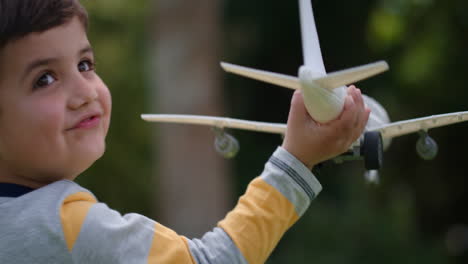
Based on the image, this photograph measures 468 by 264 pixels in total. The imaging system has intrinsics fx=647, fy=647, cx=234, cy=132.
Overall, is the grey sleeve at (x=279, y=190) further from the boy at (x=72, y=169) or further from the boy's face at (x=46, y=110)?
the boy's face at (x=46, y=110)

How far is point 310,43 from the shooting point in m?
1.07

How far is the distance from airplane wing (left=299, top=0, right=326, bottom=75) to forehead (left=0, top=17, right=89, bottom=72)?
41 cm

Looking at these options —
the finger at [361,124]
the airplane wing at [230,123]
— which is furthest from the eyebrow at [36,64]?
the finger at [361,124]

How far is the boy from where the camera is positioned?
104cm

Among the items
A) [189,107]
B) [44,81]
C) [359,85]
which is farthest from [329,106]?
[189,107]

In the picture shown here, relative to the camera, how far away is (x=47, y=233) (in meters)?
1.04

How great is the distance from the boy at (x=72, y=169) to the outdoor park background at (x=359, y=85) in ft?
9.30

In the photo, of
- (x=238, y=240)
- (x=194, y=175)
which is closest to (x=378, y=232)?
(x=194, y=175)

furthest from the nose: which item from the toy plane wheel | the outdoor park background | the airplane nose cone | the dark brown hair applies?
the outdoor park background

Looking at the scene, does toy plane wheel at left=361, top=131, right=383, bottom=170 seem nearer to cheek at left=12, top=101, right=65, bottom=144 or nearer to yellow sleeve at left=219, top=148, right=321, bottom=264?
yellow sleeve at left=219, top=148, right=321, bottom=264

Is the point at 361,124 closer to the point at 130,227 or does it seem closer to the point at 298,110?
the point at 298,110

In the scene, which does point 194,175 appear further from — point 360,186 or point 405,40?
point 405,40

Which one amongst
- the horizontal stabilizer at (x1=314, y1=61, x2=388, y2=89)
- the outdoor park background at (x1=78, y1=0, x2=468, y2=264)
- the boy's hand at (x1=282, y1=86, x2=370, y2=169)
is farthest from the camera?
the outdoor park background at (x1=78, y1=0, x2=468, y2=264)

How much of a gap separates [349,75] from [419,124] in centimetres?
24
